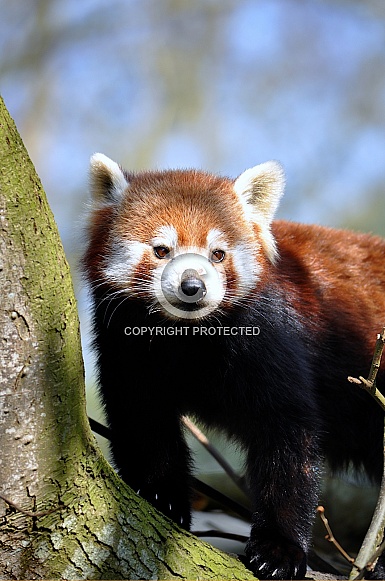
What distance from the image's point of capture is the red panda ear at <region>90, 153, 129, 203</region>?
3281 millimetres

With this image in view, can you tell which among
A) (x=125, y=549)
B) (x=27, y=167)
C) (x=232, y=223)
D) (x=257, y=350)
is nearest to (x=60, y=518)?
(x=125, y=549)

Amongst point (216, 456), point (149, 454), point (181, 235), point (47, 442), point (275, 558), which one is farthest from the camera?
point (216, 456)

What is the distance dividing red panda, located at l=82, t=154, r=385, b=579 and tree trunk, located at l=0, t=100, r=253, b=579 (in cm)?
76

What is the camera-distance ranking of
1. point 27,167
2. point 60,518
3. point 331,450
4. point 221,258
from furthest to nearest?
point 331,450 < point 221,258 < point 60,518 < point 27,167

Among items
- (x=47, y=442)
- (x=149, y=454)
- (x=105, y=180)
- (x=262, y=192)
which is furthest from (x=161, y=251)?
(x=47, y=442)


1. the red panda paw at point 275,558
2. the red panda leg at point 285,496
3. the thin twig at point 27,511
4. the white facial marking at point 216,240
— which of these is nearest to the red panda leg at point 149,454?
the red panda leg at point 285,496

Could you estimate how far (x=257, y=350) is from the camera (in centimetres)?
315

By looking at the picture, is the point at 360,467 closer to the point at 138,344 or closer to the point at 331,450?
the point at 331,450

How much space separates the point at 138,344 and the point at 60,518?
112 cm

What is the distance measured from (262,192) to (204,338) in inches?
30.3

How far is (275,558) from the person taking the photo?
2777mm

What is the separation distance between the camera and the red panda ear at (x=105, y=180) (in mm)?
3281

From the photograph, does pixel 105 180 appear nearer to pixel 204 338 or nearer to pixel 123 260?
pixel 123 260

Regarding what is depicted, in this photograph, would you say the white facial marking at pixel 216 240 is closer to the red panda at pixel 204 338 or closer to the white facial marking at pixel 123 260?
the red panda at pixel 204 338
